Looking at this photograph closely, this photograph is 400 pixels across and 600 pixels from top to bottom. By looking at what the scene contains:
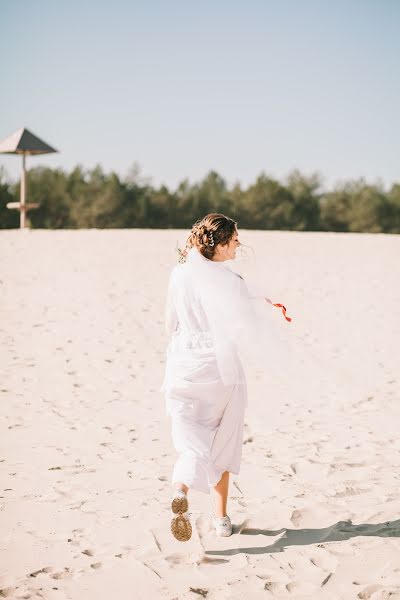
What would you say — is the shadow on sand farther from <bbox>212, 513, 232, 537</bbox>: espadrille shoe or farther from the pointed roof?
the pointed roof

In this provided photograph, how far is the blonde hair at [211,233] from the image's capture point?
12.2 feet

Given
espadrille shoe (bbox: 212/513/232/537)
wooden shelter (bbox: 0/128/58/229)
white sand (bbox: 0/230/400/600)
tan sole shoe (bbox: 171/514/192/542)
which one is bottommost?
white sand (bbox: 0/230/400/600)

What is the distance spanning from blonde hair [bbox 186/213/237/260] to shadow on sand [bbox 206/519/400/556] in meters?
1.79

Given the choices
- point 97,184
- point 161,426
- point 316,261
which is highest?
point 97,184

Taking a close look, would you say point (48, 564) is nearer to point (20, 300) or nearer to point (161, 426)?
point (161, 426)

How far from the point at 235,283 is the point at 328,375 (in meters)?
5.74

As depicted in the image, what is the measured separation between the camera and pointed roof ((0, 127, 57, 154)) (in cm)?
1891

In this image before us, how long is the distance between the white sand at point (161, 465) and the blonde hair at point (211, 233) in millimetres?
1310

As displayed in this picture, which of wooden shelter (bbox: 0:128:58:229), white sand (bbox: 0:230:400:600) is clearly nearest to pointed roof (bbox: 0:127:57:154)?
wooden shelter (bbox: 0:128:58:229)

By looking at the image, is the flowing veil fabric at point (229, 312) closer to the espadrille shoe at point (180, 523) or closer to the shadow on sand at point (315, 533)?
the espadrille shoe at point (180, 523)

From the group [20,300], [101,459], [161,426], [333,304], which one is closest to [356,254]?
[333,304]

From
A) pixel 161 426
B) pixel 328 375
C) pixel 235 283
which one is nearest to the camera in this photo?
pixel 235 283

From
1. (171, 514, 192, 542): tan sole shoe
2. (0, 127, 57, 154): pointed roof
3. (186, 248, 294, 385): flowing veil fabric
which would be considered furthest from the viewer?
(0, 127, 57, 154): pointed roof

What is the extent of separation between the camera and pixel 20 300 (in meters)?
12.9
